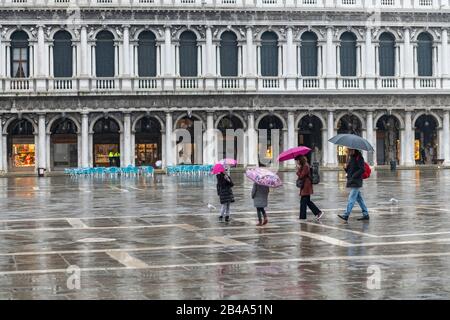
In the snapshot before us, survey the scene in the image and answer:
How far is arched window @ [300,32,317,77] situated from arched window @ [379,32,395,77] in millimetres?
5009

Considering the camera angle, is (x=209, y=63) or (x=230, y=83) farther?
(x=230, y=83)

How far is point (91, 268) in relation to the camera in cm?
1384

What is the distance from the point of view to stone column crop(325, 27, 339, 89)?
61.6 metres

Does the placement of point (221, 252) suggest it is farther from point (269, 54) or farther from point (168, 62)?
point (269, 54)

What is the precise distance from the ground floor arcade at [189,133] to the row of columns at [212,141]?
0.22 ft

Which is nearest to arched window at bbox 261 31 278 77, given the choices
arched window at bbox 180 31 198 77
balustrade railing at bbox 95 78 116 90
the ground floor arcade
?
the ground floor arcade

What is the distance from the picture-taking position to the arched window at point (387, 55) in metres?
63.1

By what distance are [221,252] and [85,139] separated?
43.9 metres

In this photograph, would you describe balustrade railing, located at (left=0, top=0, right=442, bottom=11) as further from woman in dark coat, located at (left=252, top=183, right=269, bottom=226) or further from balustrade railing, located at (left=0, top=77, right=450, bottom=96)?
woman in dark coat, located at (left=252, top=183, right=269, bottom=226)

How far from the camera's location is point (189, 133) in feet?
199

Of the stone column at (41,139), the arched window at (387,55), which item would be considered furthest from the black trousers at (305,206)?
the arched window at (387,55)

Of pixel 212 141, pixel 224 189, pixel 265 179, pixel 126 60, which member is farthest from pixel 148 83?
pixel 265 179

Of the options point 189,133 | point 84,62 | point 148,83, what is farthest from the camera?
point 189,133
